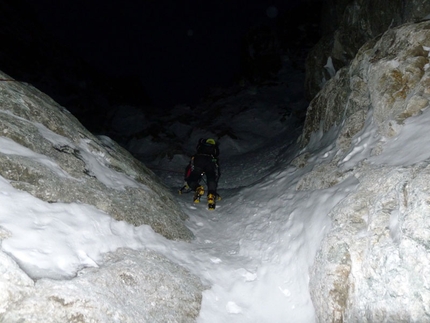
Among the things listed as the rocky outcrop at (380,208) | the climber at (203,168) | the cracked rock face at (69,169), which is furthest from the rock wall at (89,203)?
the rocky outcrop at (380,208)

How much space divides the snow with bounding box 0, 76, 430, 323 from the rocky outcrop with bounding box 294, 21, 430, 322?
232 millimetres

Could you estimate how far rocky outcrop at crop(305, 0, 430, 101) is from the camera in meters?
13.6

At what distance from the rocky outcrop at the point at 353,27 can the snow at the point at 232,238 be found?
746 centimetres

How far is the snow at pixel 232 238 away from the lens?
4984 millimetres

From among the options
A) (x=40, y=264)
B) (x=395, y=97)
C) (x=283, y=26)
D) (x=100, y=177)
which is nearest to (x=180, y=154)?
(x=100, y=177)

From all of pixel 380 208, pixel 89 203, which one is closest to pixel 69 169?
pixel 89 203

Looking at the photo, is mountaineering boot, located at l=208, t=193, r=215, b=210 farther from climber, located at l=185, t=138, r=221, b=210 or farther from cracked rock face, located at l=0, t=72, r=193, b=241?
cracked rock face, located at l=0, t=72, r=193, b=241

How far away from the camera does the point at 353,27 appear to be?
62.7ft

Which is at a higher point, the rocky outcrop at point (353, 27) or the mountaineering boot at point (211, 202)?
the rocky outcrop at point (353, 27)

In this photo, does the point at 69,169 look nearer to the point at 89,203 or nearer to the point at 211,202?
the point at 89,203

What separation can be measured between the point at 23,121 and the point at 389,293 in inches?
365

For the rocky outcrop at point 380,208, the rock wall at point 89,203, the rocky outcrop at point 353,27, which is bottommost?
the rock wall at point 89,203

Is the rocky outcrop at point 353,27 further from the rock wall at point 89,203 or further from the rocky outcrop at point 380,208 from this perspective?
the rock wall at point 89,203

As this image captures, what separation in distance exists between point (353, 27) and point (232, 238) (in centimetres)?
1773
